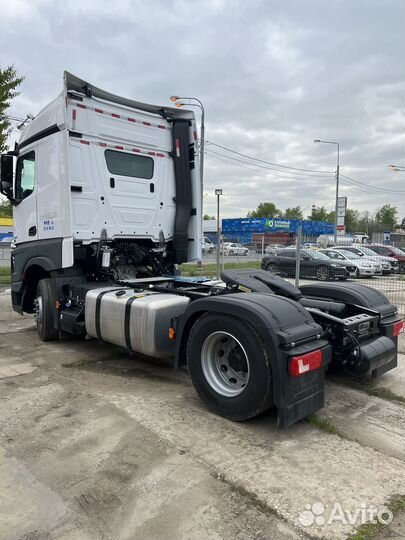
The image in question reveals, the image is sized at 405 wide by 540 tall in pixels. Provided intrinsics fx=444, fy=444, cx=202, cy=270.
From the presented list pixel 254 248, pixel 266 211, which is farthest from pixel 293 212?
pixel 254 248

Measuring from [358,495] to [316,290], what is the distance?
2.94 meters

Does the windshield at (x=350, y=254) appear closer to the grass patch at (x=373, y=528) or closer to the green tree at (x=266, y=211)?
the grass patch at (x=373, y=528)

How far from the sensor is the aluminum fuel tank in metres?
4.59

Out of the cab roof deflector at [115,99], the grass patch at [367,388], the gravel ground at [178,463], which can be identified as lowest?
the grass patch at [367,388]

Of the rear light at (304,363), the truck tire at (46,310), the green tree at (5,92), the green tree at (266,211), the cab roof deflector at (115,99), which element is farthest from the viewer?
the green tree at (266,211)

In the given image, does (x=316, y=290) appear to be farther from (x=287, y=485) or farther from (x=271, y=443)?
(x=287, y=485)

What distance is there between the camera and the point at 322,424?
3.71 metres

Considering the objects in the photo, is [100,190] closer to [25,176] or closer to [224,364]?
[25,176]

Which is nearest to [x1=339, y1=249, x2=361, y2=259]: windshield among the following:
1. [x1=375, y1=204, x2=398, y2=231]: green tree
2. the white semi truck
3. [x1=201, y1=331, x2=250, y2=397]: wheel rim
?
the white semi truck

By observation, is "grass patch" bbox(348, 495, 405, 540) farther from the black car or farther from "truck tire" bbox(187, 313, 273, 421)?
the black car

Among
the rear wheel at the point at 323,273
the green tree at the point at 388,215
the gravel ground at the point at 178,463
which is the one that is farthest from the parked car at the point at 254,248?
the green tree at the point at 388,215

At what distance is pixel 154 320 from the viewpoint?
4570mm

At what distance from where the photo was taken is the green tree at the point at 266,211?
107062mm

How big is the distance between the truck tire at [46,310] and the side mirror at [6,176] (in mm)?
1609
